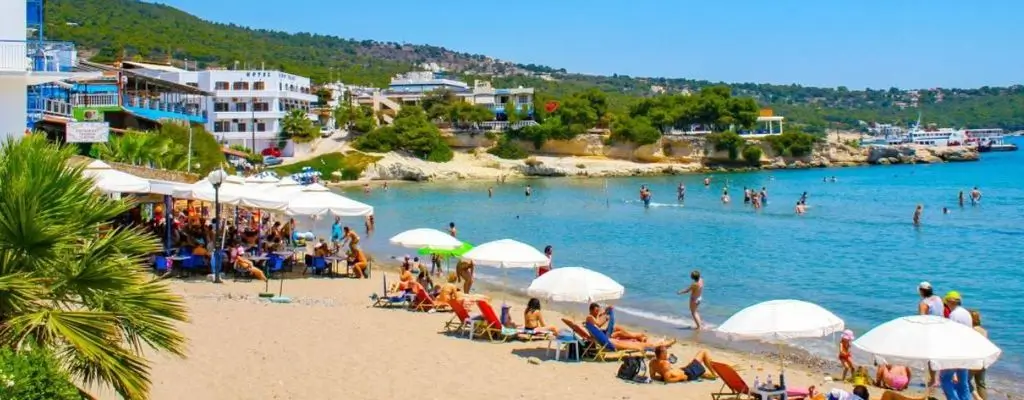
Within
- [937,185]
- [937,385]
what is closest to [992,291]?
[937,385]

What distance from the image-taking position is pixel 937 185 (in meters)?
79.1

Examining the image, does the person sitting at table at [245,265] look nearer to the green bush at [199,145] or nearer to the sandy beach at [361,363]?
the sandy beach at [361,363]

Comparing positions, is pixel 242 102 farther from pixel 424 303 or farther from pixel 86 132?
pixel 424 303

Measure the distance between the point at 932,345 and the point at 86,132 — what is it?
24.0m

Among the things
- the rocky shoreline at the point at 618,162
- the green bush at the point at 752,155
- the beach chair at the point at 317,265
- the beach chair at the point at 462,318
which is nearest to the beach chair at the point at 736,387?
the beach chair at the point at 462,318

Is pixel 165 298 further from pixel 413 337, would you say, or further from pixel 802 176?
pixel 802 176

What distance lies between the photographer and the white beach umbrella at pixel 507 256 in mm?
16594

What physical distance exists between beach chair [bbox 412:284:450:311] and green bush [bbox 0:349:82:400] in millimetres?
11701

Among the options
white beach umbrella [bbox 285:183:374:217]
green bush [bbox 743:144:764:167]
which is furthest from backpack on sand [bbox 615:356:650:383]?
green bush [bbox 743:144:764:167]

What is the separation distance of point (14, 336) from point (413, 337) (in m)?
9.00

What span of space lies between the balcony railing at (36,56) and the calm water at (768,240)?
12209 millimetres

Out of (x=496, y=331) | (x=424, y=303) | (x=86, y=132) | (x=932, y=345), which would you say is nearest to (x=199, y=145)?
(x=86, y=132)

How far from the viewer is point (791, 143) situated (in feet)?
366

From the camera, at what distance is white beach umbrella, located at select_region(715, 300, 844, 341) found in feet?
36.2
